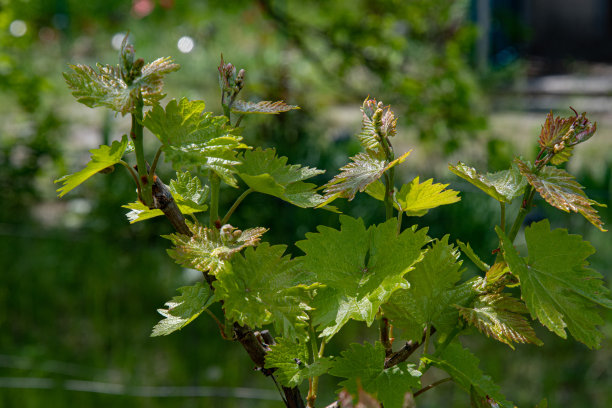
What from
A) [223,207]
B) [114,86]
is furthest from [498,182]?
[223,207]

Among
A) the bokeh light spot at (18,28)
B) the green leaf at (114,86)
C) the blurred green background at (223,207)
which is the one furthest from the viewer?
the bokeh light spot at (18,28)

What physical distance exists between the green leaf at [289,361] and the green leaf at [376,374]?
0.02 meters

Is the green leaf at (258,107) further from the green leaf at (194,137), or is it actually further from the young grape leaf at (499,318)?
the young grape leaf at (499,318)

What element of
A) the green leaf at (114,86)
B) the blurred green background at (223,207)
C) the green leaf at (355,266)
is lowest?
the blurred green background at (223,207)

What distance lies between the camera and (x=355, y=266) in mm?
406

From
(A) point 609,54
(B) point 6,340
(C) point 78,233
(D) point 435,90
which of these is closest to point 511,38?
(A) point 609,54

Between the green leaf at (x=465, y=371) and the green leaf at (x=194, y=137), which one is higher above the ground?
the green leaf at (x=194, y=137)

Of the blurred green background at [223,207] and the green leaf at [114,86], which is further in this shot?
the blurred green background at [223,207]

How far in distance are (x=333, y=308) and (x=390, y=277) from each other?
4 centimetres

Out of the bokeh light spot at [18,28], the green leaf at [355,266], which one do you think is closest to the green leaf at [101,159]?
the green leaf at [355,266]

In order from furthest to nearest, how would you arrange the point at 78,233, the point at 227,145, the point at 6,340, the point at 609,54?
the point at 609,54 < the point at 78,233 < the point at 6,340 < the point at 227,145

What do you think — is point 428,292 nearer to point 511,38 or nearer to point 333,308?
point 333,308

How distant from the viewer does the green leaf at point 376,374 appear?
388 mm

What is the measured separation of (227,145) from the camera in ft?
1.25
